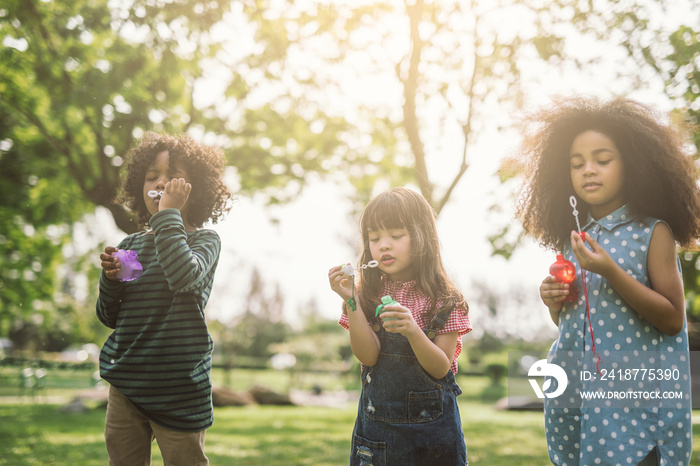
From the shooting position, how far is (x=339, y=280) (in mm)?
2465

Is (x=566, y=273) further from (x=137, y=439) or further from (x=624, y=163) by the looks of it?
(x=137, y=439)

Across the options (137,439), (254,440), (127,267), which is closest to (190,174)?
(127,267)

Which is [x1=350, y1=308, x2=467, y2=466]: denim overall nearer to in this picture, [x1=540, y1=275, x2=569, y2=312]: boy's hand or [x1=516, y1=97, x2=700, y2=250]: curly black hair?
[x1=540, y1=275, x2=569, y2=312]: boy's hand

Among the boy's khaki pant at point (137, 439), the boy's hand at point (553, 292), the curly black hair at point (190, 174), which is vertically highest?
the curly black hair at point (190, 174)

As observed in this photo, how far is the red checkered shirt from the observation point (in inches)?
98.0

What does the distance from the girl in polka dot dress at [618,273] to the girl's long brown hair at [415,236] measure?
1.49 feet

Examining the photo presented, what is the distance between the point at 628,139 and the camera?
2426 millimetres

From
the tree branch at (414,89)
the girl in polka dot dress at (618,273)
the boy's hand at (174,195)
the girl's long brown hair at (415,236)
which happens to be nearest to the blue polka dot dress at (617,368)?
the girl in polka dot dress at (618,273)

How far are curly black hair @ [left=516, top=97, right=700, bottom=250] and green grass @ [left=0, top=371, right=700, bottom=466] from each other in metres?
4.34

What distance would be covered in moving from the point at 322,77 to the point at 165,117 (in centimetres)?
252

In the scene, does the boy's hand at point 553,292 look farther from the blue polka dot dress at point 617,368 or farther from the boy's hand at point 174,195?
the boy's hand at point 174,195

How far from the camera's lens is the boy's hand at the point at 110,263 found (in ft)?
8.14

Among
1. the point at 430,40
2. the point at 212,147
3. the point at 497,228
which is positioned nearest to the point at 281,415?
the point at 497,228

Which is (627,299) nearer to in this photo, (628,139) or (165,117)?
(628,139)
